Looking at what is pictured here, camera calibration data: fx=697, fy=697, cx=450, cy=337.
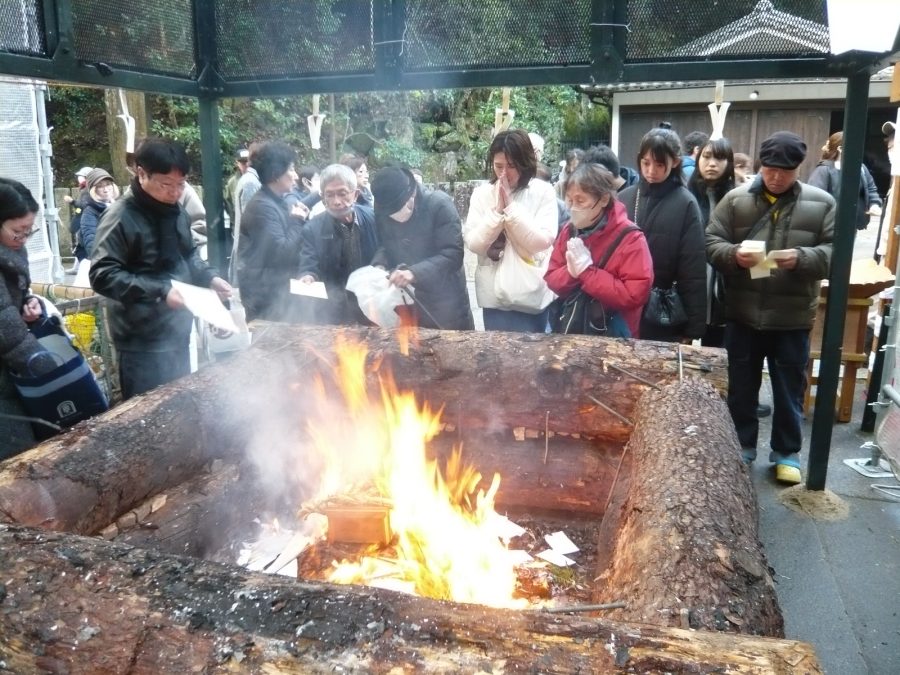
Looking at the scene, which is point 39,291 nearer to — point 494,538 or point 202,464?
point 202,464

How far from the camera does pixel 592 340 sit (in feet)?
11.7

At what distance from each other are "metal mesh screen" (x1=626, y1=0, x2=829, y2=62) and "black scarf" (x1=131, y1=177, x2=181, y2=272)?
2.74 meters

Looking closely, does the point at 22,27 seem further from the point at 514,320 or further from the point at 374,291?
the point at 514,320

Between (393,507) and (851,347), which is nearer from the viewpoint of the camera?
(393,507)

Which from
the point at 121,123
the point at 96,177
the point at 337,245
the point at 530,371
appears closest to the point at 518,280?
the point at 530,371

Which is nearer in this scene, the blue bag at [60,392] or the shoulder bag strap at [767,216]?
the blue bag at [60,392]

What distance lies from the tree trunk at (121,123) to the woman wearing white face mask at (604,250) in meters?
9.11

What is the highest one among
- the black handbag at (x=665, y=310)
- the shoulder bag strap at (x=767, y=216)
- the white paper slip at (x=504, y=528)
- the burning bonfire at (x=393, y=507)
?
the shoulder bag strap at (x=767, y=216)

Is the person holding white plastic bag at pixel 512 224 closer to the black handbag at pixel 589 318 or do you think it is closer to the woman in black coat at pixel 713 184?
the black handbag at pixel 589 318

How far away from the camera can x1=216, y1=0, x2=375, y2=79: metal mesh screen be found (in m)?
4.19

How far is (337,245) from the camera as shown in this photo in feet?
16.0

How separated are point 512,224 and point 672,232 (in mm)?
1046

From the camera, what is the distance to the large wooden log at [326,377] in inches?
103

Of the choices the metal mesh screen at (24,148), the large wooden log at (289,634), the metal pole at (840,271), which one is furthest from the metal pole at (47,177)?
the metal pole at (840,271)
